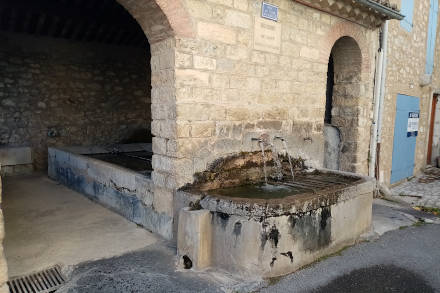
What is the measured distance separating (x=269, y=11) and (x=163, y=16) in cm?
142

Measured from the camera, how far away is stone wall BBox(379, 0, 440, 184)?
6.50 meters

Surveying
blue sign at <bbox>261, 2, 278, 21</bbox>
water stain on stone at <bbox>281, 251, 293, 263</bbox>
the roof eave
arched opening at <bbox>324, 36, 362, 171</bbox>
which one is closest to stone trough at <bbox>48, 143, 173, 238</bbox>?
water stain on stone at <bbox>281, 251, 293, 263</bbox>

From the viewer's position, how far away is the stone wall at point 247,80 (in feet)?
11.0

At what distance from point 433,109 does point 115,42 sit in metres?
8.57

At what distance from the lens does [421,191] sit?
6.95 meters

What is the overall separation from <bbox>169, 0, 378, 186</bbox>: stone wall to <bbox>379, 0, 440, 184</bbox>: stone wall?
74.8 inches

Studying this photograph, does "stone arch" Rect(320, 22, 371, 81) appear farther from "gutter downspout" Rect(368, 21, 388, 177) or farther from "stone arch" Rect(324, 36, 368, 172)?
"gutter downspout" Rect(368, 21, 388, 177)

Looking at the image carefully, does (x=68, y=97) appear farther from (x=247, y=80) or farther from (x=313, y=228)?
(x=313, y=228)

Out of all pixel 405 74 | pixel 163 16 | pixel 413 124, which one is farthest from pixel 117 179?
pixel 413 124

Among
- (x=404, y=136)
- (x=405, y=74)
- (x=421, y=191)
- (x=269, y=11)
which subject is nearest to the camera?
(x=269, y=11)

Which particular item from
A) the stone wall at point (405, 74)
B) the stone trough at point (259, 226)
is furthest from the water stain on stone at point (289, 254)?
the stone wall at point (405, 74)

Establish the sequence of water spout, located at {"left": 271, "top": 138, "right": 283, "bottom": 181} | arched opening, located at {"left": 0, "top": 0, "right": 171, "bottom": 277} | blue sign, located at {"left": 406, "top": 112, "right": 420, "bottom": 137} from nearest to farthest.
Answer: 1. water spout, located at {"left": 271, "top": 138, "right": 283, "bottom": 181}
2. arched opening, located at {"left": 0, "top": 0, "right": 171, "bottom": 277}
3. blue sign, located at {"left": 406, "top": 112, "right": 420, "bottom": 137}

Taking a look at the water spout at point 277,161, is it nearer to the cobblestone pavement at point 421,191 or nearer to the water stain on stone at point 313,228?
the water stain on stone at point 313,228

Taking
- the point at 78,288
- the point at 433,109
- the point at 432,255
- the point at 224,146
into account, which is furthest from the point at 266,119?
the point at 433,109
